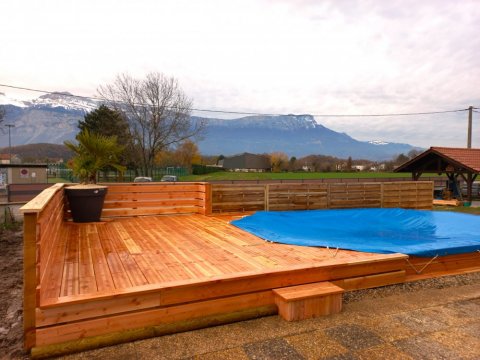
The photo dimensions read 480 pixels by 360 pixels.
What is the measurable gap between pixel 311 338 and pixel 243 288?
77 centimetres

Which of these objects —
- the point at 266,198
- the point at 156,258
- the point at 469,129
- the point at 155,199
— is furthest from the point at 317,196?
the point at 469,129

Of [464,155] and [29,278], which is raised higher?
[464,155]

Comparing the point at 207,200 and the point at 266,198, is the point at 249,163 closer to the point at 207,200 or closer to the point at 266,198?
the point at 266,198

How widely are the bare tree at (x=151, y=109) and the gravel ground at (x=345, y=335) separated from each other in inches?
898

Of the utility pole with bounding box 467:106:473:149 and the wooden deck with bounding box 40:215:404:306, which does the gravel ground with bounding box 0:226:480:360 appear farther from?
the utility pole with bounding box 467:106:473:149

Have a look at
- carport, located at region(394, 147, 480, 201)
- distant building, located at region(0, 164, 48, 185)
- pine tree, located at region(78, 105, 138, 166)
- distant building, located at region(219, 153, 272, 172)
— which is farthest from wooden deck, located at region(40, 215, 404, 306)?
distant building, located at region(219, 153, 272, 172)

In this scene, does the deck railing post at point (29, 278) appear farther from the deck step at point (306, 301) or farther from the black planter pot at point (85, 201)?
the black planter pot at point (85, 201)

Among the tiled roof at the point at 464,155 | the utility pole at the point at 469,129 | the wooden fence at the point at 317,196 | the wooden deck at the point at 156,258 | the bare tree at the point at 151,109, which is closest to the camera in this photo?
the wooden deck at the point at 156,258

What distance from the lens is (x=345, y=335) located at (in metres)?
2.77

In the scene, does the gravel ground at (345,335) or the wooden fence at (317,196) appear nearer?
the gravel ground at (345,335)

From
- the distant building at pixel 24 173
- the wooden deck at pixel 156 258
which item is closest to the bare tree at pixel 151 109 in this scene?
the distant building at pixel 24 173

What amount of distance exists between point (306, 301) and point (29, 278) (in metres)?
2.35

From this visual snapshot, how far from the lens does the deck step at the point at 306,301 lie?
120 inches

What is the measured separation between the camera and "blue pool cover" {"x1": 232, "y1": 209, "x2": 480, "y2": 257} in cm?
458
